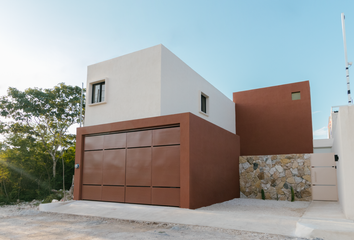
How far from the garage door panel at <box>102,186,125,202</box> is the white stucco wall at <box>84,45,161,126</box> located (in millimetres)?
2763

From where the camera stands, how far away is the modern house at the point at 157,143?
8.95 metres

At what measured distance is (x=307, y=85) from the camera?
16.0 meters

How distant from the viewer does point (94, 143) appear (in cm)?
1121

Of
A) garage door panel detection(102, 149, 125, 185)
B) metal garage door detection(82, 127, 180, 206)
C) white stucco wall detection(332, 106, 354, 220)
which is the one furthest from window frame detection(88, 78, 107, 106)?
white stucco wall detection(332, 106, 354, 220)

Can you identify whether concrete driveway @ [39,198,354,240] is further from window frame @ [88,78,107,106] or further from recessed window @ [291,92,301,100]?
recessed window @ [291,92,301,100]

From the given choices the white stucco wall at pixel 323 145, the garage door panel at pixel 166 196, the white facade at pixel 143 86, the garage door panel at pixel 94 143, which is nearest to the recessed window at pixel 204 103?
the white facade at pixel 143 86

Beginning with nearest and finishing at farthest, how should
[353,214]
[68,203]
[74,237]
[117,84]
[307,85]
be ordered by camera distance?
1. [74,237]
2. [353,214]
3. [68,203]
4. [117,84]
5. [307,85]

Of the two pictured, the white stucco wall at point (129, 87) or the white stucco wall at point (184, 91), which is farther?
the white stucco wall at point (184, 91)

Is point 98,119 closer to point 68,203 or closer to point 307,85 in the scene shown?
point 68,203

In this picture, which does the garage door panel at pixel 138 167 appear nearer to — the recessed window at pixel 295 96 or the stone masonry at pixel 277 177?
the stone masonry at pixel 277 177

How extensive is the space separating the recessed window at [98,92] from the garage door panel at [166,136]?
3.99 metres

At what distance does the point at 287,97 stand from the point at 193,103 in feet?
23.3

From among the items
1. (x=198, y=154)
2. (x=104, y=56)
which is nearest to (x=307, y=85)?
(x=198, y=154)

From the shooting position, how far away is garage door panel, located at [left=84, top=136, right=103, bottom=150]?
1104 cm
